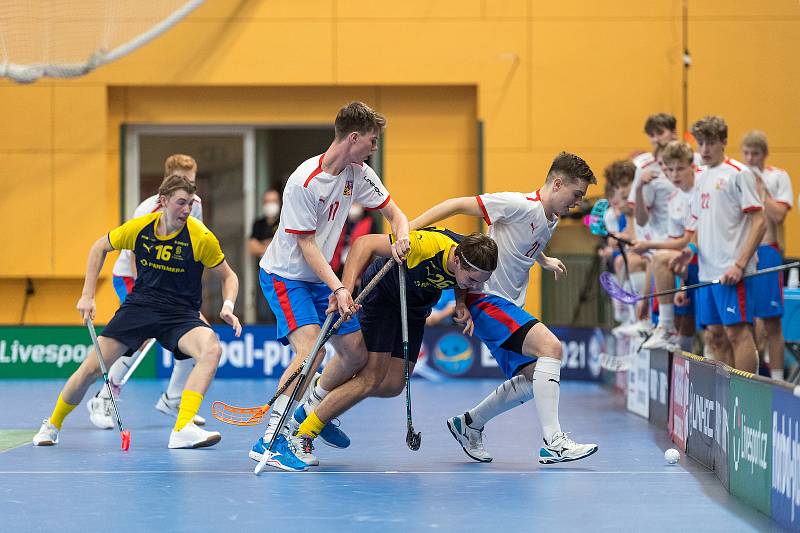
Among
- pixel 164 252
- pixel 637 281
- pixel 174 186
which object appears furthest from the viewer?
pixel 637 281

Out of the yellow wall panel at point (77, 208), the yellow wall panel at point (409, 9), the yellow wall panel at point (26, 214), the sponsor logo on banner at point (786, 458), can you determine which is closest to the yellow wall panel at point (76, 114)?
the yellow wall panel at point (77, 208)

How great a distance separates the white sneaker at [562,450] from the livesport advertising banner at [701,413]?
62cm

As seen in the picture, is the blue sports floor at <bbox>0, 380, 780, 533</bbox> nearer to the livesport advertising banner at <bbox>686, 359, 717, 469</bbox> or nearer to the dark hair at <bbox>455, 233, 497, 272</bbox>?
the livesport advertising banner at <bbox>686, 359, 717, 469</bbox>

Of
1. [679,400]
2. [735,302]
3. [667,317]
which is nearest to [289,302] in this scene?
[679,400]

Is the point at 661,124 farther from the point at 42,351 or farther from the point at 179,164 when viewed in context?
the point at 42,351

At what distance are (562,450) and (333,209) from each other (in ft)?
5.70

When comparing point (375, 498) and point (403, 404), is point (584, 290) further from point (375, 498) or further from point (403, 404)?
point (375, 498)

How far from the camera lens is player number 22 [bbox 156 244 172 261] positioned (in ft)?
24.8

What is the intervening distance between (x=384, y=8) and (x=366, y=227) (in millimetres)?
2878

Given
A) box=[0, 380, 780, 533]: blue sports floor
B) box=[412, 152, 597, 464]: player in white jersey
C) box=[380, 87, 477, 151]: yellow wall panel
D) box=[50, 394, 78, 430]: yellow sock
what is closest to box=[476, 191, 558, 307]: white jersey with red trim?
box=[412, 152, 597, 464]: player in white jersey

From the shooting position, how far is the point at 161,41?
15.1 m

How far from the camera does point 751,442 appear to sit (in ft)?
17.5

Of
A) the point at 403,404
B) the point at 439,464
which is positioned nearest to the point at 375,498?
the point at 439,464

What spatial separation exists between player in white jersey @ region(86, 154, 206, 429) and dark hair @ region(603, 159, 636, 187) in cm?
362
